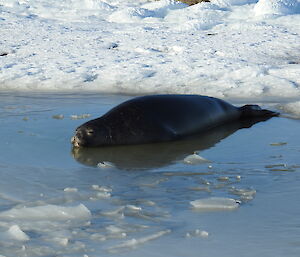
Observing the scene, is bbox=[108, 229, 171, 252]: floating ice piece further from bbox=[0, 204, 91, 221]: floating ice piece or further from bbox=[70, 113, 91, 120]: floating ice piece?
bbox=[70, 113, 91, 120]: floating ice piece

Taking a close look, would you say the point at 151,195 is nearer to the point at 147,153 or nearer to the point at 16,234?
the point at 16,234

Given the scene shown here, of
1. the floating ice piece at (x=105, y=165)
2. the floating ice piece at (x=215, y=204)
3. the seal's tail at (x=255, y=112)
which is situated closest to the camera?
the floating ice piece at (x=215, y=204)

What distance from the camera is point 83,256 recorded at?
2.23 meters

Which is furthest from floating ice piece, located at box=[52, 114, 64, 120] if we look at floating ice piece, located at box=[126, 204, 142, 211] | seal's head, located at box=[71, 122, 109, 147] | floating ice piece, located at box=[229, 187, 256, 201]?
floating ice piece, located at box=[126, 204, 142, 211]

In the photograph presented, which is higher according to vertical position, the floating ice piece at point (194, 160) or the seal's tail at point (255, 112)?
the seal's tail at point (255, 112)

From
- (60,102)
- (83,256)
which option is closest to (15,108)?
(60,102)

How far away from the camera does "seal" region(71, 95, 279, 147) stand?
461 cm

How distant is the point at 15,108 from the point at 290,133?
2642 mm

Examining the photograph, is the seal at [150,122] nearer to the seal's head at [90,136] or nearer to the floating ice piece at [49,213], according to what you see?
the seal's head at [90,136]

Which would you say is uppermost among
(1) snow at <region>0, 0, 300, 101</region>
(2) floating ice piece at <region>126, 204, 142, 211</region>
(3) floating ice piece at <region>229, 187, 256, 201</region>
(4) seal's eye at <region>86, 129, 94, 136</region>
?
(1) snow at <region>0, 0, 300, 101</region>

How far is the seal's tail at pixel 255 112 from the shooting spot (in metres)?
5.83

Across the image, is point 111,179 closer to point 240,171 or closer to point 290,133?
point 240,171

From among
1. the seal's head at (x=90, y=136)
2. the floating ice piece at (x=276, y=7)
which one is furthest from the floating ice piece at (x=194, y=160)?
the floating ice piece at (x=276, y=7)

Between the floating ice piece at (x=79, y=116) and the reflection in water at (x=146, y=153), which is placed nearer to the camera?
the reflection in water at (x=146, y=153)
